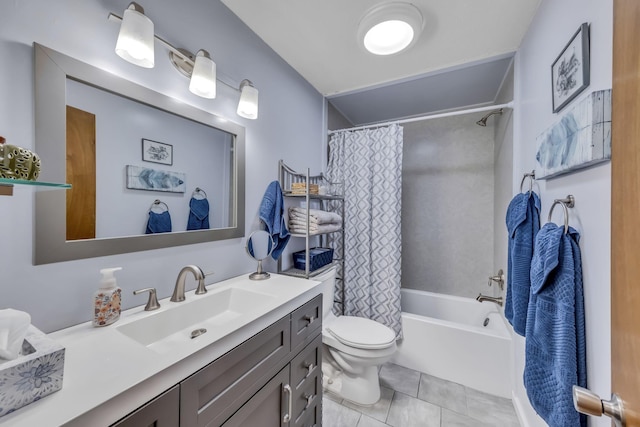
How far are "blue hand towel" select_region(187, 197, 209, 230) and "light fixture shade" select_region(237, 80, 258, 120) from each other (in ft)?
1.74

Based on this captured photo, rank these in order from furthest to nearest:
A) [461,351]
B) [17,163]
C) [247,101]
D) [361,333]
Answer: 1. [461,351]
2. [361,333]
3. [247,101]
4. [17,163]

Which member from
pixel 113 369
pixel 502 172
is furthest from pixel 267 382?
pixel 502 172

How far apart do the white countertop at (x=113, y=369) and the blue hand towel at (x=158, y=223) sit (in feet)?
1.04

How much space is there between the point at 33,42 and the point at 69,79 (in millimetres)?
108

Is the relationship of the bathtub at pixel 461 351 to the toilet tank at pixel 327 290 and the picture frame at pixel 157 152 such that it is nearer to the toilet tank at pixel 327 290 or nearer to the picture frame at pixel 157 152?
the toilet tank at pixel 327 290

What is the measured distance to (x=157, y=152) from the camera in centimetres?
107

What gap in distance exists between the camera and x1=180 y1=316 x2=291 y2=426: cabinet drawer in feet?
2.26

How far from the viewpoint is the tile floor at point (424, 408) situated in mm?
1503

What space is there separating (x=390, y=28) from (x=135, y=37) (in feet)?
4.16

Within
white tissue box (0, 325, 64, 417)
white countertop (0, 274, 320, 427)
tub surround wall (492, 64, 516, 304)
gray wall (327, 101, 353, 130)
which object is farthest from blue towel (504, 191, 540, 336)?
gray wall (327, 101, 353, 130)

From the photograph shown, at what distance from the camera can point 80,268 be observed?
0.85 meters

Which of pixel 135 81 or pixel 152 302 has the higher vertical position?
pixel 135 81

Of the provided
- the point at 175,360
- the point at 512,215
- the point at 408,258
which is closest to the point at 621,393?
the point at 175,360

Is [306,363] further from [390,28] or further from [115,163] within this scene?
[390,28]
